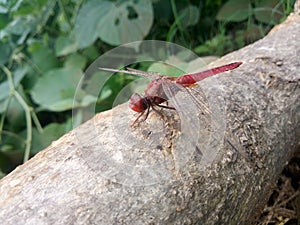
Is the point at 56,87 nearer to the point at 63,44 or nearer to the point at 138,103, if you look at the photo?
the point at 63,44

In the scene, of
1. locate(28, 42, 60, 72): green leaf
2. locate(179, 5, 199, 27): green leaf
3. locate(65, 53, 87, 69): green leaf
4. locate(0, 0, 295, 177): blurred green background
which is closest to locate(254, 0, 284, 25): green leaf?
locate(0, 0, 295, 177): blurred green background

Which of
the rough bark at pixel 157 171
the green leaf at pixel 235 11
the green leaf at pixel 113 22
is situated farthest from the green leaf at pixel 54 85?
the rough bark at pixel 157 171

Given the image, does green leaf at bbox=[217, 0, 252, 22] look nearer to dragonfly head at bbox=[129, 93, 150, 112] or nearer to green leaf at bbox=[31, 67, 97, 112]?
green leaf at bbox=[31, 67, 97, 112]

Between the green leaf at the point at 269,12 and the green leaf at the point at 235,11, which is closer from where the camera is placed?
the green leaf at the point at 269,12

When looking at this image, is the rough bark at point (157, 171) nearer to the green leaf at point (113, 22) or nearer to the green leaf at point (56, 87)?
the green leaf at point (56, 87)

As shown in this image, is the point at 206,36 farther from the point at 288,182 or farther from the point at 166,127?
the point at 166,127

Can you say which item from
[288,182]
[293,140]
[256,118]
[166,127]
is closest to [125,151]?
[166,127]

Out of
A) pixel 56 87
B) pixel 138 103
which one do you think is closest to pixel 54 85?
pixel 56 87
